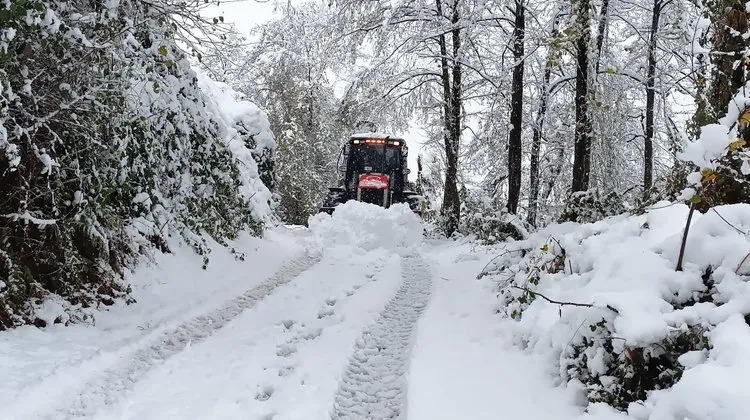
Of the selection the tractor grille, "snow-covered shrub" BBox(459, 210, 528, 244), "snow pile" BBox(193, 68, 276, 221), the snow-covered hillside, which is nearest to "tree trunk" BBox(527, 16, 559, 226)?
"snow-covered shrub" BBox(459, 210, 528, 244)

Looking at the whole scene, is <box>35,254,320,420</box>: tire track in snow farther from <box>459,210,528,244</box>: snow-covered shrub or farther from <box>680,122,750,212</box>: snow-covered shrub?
<box>459,210,528,244</box>: snow-covered shrub

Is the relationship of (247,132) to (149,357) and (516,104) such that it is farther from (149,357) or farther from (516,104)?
(149,357)

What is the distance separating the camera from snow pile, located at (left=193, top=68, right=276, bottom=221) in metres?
9.86

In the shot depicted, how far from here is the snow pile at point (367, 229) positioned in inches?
454

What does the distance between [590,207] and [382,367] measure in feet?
16.1

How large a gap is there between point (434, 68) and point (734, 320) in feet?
44.9

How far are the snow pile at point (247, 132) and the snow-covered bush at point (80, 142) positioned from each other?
3.11 metres

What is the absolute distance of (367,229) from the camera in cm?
1176

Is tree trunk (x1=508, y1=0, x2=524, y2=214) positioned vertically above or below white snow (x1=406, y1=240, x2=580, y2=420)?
above

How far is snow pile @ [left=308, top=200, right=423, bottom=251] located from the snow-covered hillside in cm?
445

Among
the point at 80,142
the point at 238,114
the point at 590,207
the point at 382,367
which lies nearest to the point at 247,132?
the point at 238,114

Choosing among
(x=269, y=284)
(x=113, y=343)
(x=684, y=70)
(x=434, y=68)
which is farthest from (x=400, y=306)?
(x=434, y=68)

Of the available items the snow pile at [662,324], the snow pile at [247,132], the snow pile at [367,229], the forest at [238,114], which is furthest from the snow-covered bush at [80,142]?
the snow pile at [367,229]

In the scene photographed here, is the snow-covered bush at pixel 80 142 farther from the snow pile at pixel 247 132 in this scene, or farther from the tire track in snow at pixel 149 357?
the snow pile at pixel 247 132
